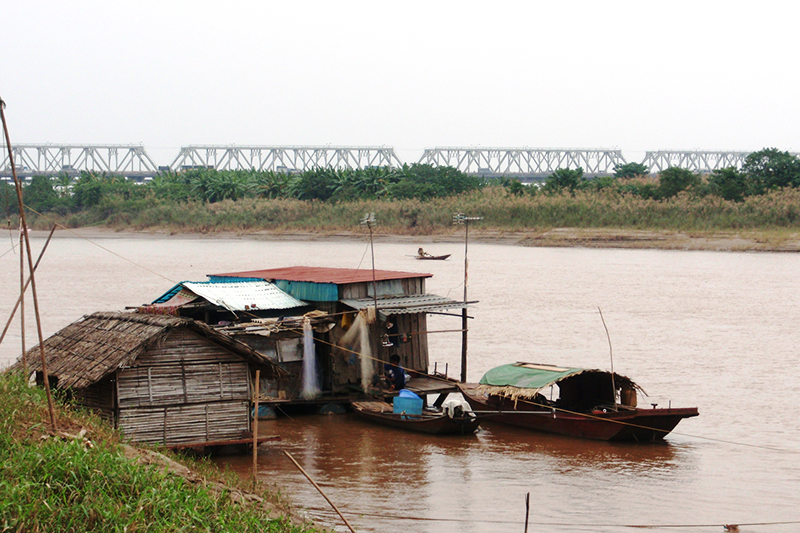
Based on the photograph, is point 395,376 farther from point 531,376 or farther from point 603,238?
point 603,238

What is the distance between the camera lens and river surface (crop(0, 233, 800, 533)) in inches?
366

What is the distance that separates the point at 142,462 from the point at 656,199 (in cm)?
4234

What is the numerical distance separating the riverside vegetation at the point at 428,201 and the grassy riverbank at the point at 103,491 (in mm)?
27941

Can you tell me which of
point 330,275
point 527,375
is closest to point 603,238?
point 330,275

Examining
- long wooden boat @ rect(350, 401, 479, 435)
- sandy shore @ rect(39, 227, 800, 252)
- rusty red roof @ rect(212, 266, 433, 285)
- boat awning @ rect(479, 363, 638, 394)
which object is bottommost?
long wooden boat @ rect(350, 401, 479, 435)

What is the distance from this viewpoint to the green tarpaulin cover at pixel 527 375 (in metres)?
11.8

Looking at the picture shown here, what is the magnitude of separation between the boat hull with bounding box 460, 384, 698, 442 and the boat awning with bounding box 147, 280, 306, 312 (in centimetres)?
336

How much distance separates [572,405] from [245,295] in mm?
5207

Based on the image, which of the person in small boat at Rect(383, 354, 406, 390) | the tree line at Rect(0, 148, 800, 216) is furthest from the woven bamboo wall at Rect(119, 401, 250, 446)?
the tree line at Rect(0, 148, 800, 216)

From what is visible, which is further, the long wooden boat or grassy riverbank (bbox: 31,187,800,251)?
grassy riverbank (bbox: 31,187,800,251)

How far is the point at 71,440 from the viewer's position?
6.54m

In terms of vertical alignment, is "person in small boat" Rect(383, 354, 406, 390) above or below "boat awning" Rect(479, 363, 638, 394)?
below

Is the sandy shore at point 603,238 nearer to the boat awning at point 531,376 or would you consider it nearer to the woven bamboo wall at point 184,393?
the boat awning at point 531,376

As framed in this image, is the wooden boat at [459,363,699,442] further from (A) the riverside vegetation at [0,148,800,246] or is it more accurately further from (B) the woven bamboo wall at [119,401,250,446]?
(A) the riverside vegetation at [0,148,800,246]
